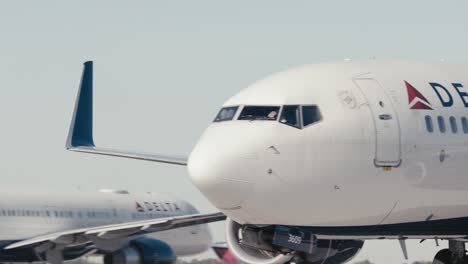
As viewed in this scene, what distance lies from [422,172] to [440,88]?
201 cm

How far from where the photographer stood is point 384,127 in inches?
840

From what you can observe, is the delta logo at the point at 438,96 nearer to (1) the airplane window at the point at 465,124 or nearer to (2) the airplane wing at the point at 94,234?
(1) the airplane window at the point at 465,124

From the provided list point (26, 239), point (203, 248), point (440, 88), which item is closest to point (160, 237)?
point (203, 248)

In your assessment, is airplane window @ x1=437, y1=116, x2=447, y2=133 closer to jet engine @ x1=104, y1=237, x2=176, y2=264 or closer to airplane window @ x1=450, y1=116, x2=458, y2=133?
airplane window @ x1=450, y1=116, x2=458, y2=133

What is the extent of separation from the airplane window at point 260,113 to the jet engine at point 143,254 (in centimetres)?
3775

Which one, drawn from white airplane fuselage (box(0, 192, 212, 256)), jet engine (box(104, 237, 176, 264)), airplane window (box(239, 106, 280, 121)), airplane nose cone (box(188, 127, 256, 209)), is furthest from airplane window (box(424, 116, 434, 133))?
white airplane fuselage (box(0, 192, 212, 256))

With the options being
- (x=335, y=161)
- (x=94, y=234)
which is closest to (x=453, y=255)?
(x=335, y=161)

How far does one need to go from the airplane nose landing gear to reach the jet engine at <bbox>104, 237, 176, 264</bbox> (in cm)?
3413

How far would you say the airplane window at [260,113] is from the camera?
2104cm

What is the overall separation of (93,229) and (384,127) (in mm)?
39845

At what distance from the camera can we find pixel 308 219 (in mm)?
20875

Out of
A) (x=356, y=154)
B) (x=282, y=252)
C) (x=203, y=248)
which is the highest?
(x=356, y=154)

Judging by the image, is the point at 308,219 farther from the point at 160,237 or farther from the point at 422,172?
the point at 160,237

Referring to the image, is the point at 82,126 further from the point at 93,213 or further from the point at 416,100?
the point at 416,100
